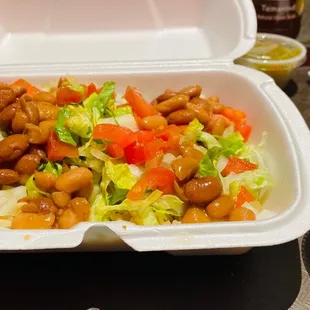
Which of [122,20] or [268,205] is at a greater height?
[122,20]

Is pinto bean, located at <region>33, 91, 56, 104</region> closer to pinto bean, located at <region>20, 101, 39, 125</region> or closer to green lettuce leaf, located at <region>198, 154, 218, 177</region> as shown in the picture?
pinto bean, located at <region>20, 101, 39, 125</region>

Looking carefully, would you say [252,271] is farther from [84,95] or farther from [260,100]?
[84,95]

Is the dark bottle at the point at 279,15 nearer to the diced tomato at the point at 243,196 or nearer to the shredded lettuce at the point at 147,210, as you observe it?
the diced tomato at the point at 243,196

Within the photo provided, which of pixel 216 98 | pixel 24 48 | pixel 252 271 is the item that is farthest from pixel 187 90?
pixel 24 48

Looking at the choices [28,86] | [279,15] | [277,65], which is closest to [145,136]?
[28,86]

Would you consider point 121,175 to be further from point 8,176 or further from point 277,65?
point 277,65

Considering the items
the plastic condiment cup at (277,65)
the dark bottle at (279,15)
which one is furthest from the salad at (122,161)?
the dark bottle at (279,15)
